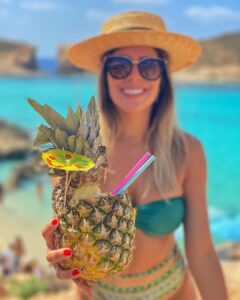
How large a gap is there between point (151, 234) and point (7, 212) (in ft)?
38.0

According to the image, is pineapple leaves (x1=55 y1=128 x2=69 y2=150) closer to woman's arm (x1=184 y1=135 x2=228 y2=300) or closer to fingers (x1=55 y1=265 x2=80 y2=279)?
fingers (x1=55 y1=265 x2=80 y2=279)

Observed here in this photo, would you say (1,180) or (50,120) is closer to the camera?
(50,120)

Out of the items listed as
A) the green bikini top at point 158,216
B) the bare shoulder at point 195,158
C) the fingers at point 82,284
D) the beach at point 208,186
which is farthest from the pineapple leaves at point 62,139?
the bare shoulder at point 195,158

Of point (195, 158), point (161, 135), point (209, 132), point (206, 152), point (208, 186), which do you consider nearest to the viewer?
point (195, 158)

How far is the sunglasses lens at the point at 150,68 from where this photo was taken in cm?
263

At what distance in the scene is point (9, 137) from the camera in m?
22.9

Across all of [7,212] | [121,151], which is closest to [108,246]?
[121,151]

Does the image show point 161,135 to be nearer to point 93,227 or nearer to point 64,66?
point 93,227

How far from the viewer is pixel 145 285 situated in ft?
8.18

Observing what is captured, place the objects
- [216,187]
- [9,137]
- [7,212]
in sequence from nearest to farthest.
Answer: [7,212] → [216,187] → [9,137]

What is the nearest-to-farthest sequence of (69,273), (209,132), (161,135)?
(69,273) < (161,135) < (209,132)

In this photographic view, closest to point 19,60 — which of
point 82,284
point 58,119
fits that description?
point 82,284

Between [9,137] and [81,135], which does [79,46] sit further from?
[9,137]

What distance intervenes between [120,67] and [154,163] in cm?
56
